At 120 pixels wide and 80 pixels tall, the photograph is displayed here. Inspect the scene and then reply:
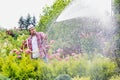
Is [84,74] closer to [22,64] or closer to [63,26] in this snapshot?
[63,26]

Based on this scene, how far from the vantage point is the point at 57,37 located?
544 centimetres

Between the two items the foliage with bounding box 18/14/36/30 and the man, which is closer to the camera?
the man

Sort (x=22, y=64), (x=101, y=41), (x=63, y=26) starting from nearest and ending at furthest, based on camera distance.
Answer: (x=101, y=41) < (x=63, y=26) < (x=22, y=64)

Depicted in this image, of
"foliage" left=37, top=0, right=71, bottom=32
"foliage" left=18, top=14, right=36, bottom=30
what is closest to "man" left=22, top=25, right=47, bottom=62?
"foliage" left=37, top=0, right=71, bottom=32

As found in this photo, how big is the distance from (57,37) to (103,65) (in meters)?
0.63

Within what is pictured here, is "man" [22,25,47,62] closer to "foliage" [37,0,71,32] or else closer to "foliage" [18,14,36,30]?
"foliage" [37,0,71,32]

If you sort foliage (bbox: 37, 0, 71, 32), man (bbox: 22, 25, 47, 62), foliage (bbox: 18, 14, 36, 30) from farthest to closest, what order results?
foliage (bbox: 18, 14, 36, 30), foliage (bbox: 37, 0, 71, 32), man (bbox: 22, 25, 47, 62)

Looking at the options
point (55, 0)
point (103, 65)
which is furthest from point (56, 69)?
point (55, 0)

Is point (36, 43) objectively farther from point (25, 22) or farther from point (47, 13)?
point (25, 22)

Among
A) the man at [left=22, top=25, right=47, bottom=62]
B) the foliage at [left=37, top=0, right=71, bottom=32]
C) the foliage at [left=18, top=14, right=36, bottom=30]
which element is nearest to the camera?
the man at [left=22, top=25, right=47, bottom=62]

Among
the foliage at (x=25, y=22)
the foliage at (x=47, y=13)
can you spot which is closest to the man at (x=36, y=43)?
the foliage at (x=47, y=13)

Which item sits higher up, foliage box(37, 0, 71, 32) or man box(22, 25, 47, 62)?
foliage box(37, 0, 71, 32)

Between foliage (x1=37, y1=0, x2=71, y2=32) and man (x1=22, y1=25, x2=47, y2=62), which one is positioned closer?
man (x1=22, y1=25, x2=47, y2=62)

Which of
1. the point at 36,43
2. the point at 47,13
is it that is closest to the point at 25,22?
the point at 47,13
